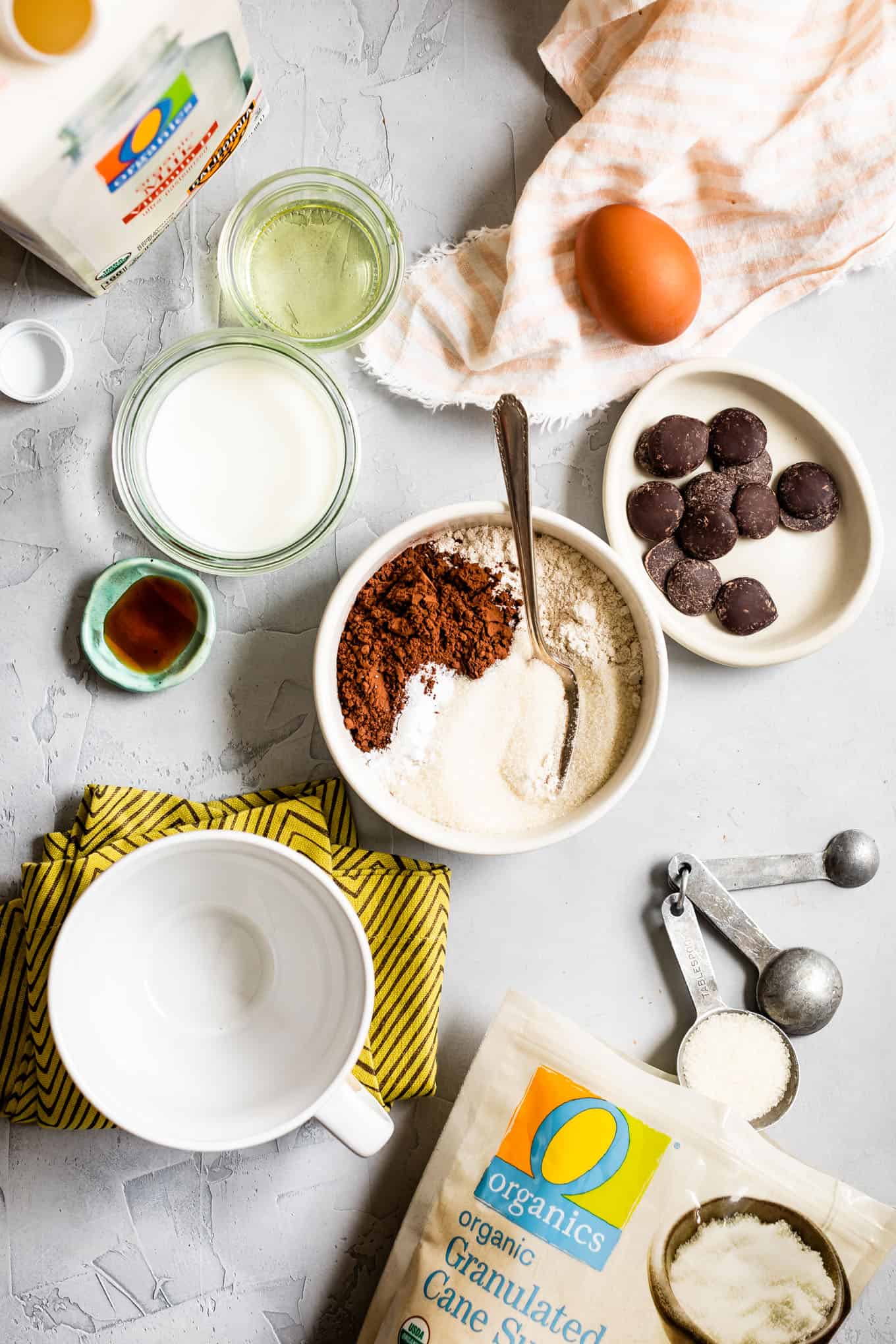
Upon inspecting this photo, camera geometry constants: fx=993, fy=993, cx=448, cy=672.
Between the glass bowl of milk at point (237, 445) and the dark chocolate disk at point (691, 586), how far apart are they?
1.14ft

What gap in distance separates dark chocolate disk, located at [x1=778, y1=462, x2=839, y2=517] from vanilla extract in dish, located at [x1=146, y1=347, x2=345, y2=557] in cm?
47

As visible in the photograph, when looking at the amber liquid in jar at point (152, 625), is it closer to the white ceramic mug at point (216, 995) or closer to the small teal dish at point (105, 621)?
the small teal dish at point (105, 621)

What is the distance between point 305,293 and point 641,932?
77 centimetres

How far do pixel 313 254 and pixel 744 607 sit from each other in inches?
23.1

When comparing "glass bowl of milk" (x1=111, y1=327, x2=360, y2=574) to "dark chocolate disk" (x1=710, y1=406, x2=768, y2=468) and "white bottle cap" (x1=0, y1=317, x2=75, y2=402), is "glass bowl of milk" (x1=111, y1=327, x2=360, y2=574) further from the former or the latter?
"dark chocolate disk" (x1=710, y1=406, x2=768, y2=468)

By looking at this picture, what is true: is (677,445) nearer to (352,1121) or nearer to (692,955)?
(692,955)

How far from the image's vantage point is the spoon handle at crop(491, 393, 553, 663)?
91 cm

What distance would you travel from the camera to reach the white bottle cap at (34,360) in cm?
103

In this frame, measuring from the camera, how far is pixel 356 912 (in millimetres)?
989

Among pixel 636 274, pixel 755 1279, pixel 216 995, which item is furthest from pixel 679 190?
pixel 755 1279

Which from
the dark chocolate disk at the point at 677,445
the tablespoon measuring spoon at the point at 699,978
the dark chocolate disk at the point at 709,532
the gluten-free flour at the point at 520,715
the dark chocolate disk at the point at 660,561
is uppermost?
the dark chocolate disk at the point at 677,445

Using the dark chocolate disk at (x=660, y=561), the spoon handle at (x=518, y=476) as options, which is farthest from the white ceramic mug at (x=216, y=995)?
the dark chocolate disk at (x=660, y=561)

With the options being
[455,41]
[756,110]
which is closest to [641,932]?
[756,110]

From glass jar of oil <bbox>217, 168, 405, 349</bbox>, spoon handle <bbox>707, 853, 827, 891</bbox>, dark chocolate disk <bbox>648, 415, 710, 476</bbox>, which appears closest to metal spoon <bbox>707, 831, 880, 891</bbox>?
spoon handle <bbox>707, 853, 827, 891</bbox>
